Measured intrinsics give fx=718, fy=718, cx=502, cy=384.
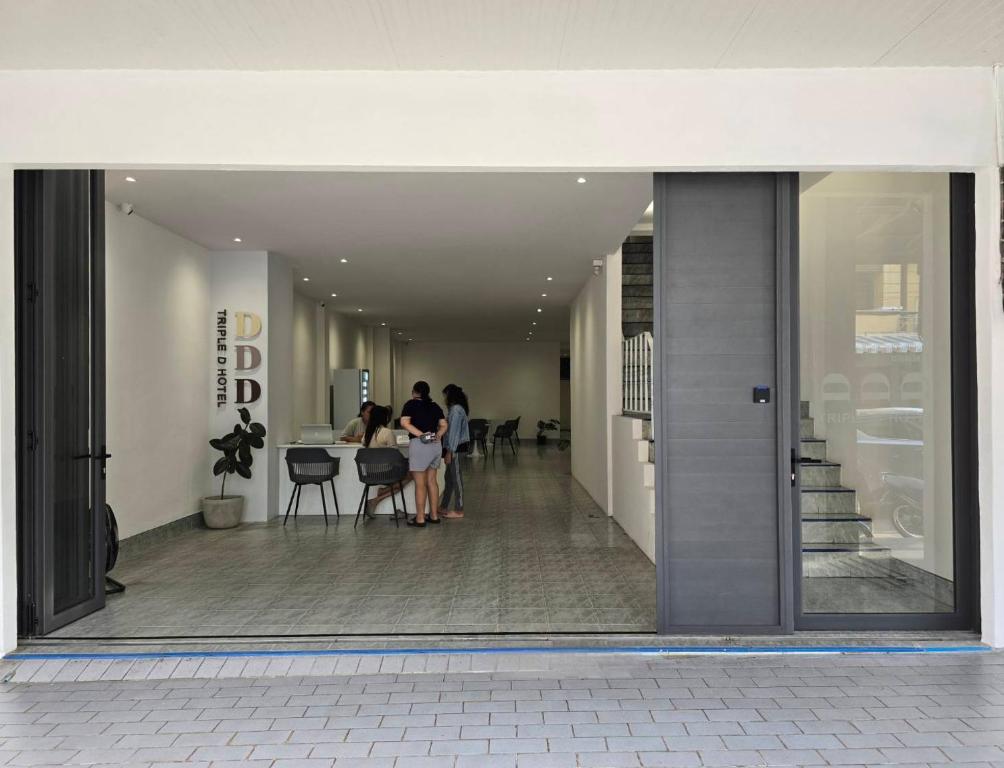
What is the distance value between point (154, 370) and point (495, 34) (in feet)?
16.7

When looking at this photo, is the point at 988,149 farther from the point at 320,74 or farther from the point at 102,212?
the point at 102,212

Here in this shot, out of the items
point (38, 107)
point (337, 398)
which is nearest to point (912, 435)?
point (38, 107)

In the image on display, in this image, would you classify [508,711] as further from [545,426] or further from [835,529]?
[545,426]

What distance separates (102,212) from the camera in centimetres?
487

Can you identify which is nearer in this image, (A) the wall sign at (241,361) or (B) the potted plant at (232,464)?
(B) the potted plant at (232,464)

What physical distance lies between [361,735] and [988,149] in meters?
4.47

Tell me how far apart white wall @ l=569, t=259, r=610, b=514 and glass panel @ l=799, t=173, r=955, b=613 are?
4320mm

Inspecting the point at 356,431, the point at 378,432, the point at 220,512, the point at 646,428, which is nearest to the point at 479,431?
the point at 356,431

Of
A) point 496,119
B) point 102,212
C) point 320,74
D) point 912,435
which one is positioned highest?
point 320,74

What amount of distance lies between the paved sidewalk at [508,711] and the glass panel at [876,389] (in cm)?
56

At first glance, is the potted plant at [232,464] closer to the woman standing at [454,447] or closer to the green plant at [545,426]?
the woman standing at [454,447]

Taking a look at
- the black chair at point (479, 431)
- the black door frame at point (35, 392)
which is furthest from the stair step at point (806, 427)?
the black chair at point (479, 431)

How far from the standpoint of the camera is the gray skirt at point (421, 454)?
26.3ft

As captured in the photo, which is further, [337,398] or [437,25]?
[337,398]
